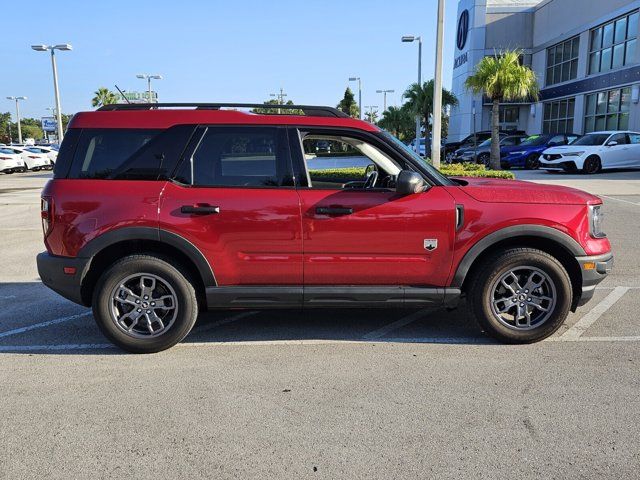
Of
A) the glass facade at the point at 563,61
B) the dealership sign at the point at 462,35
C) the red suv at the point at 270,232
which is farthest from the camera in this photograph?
the dealership sign at the point at 462,35

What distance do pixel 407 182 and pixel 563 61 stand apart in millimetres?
35579

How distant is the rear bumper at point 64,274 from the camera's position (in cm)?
418

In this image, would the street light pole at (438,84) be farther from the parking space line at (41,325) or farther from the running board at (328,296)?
the parking space line at (41,325)

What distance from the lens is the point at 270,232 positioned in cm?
414

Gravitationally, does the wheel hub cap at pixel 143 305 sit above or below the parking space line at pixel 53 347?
above

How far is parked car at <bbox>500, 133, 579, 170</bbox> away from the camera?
24656mm

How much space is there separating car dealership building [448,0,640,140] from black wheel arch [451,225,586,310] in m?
25.0

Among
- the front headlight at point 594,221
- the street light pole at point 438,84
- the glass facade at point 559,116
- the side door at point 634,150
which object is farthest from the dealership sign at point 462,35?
the front headlight at point 594,221

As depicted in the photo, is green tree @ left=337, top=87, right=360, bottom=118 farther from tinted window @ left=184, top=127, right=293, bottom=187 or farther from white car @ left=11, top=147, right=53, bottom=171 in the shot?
tinted window @ left=184, top=127, right=293, bottom=187

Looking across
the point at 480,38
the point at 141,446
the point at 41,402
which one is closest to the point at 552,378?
the point at 141,446

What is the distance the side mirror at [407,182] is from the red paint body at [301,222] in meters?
0.11

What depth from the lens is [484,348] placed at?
14.4 ft

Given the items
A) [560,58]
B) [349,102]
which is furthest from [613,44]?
[349,102]

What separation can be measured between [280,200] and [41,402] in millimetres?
2068
